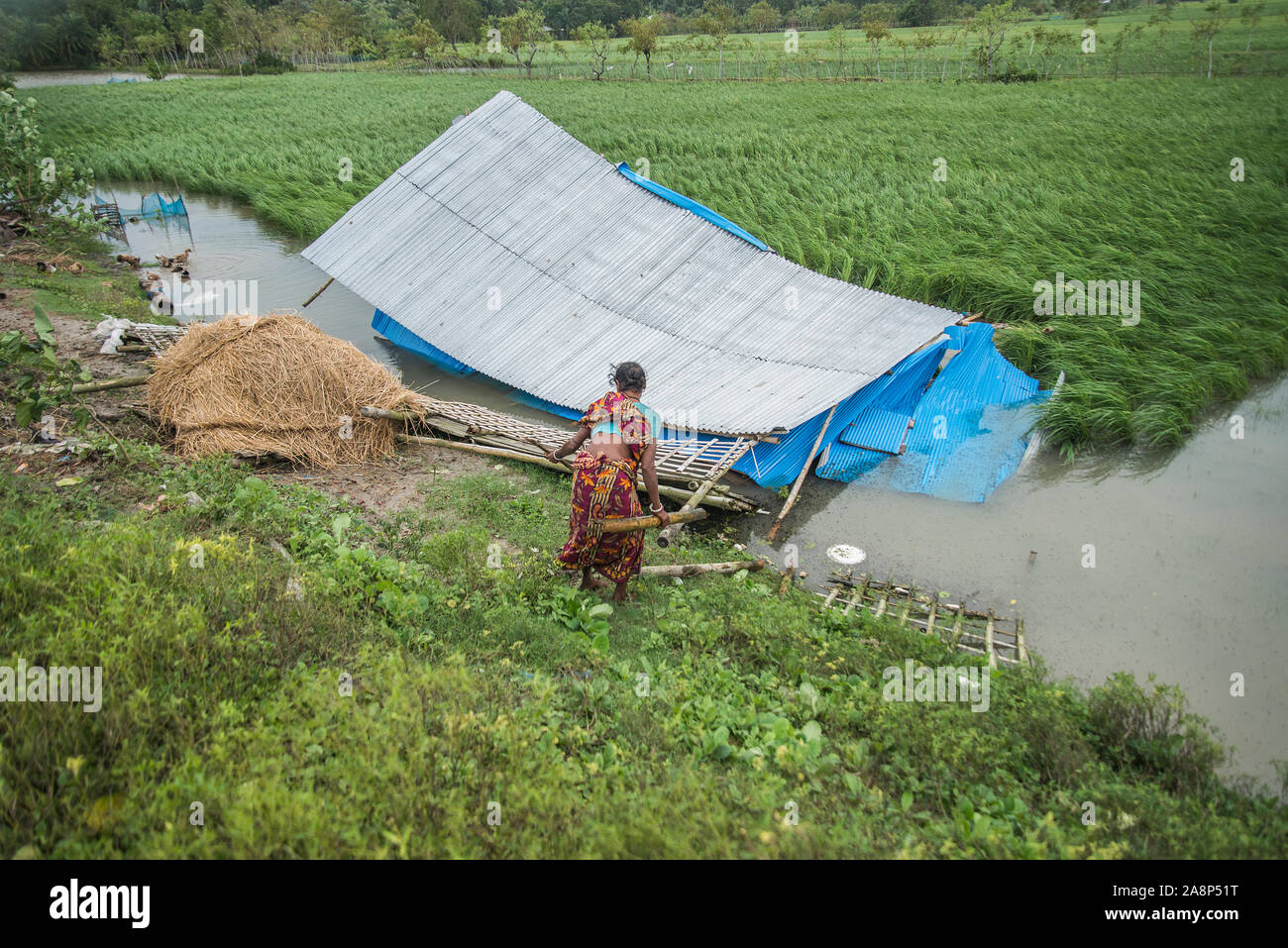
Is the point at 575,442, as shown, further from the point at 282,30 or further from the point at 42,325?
the point at 282,30

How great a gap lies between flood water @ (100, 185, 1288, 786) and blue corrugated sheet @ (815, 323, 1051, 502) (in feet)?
0.55

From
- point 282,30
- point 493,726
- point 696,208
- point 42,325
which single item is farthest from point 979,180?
point 282,30

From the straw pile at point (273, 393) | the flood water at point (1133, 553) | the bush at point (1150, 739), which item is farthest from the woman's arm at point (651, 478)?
the straw pile at point (273, 393)

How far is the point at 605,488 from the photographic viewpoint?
462 centimetres

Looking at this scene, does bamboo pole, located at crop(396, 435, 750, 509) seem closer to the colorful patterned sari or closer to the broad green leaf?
the colorful patterned sari

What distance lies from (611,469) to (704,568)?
4.47 feet

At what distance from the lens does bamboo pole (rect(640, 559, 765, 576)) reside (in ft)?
17.7

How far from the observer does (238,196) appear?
673 inches

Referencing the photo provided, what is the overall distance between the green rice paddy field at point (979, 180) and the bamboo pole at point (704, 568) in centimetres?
420

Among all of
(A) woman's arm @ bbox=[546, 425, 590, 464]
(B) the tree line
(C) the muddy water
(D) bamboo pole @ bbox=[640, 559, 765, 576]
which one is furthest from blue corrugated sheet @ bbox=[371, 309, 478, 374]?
(B) the tree line

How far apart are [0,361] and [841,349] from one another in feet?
24.9

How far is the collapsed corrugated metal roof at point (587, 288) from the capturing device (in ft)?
25.4

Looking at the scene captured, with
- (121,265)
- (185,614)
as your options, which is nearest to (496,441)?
(185,614)
